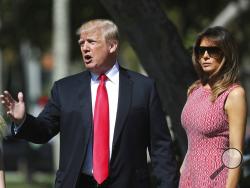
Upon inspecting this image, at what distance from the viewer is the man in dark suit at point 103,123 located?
5.73 metres

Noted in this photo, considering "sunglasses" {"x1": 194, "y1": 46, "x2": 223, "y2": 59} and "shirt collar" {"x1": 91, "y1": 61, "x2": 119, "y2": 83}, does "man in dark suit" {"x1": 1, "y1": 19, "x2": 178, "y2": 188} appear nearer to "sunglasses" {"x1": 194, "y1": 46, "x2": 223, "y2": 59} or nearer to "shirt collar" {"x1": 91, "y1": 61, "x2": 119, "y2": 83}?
"shirt collar" {"x1": 91, "y1": 61, "x2": 119, "y2": 83}

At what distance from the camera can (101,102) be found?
5.79 meters

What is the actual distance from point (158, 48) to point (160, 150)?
1935mm

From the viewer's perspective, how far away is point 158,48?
7.69 meters

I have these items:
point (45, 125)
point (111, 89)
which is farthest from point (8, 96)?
point (111, 89)

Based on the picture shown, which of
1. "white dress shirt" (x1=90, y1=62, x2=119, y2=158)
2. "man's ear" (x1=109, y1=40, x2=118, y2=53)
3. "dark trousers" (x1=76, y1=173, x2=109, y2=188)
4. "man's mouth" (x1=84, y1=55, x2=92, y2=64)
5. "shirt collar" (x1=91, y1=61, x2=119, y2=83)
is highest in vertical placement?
"man's ear" (x1=109, y1=40, x2=118, y2=53)

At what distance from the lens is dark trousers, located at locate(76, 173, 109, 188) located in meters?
Result: 5.72

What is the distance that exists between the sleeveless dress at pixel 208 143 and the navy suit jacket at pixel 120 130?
0.23m

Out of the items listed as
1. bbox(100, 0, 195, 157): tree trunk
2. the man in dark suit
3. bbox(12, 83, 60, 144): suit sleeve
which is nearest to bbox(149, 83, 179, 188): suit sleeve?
the man in dark suit

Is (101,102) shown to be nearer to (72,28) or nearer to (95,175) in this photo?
(95,175)

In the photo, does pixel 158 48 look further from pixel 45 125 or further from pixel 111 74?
pixel 45 125

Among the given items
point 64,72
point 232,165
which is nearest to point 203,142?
point 232,165

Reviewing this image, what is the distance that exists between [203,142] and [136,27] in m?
2.17

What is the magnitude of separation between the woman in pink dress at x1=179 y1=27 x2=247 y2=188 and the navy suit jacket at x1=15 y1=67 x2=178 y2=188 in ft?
0.58
